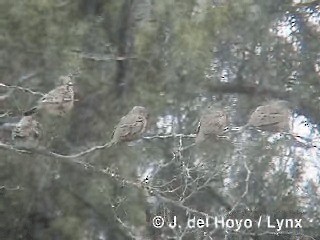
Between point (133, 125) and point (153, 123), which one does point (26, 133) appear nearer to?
point (133, 125)

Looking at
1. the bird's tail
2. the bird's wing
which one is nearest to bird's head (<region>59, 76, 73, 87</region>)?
the bird's tail

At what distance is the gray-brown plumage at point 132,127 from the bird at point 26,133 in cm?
22

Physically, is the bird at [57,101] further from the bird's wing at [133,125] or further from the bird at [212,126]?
the bird at [212,126]

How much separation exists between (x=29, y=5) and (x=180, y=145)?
659mm

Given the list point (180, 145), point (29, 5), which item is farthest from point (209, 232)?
point (29, 5)

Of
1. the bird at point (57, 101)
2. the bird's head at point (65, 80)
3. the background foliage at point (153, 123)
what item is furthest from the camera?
the background foliage at point (153, 123)

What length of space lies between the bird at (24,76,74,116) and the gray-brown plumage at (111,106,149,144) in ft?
0.53

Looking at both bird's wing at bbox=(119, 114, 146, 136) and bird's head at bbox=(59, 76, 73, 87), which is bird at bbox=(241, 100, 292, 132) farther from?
bird's head at bbox=(59, 76, 73, 87)

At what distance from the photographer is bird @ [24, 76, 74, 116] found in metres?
1.88

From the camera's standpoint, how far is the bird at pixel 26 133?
74.9 inches

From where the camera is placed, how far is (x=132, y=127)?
1.89m

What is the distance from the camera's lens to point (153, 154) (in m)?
2.25

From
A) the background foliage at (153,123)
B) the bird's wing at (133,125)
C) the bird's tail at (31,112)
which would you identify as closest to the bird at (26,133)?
the bird's tail at (31,112)

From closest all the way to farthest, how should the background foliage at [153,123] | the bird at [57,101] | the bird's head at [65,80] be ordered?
the bird at [57,101]
the bird's head at [65,80]
the background foliage at [153,123]
